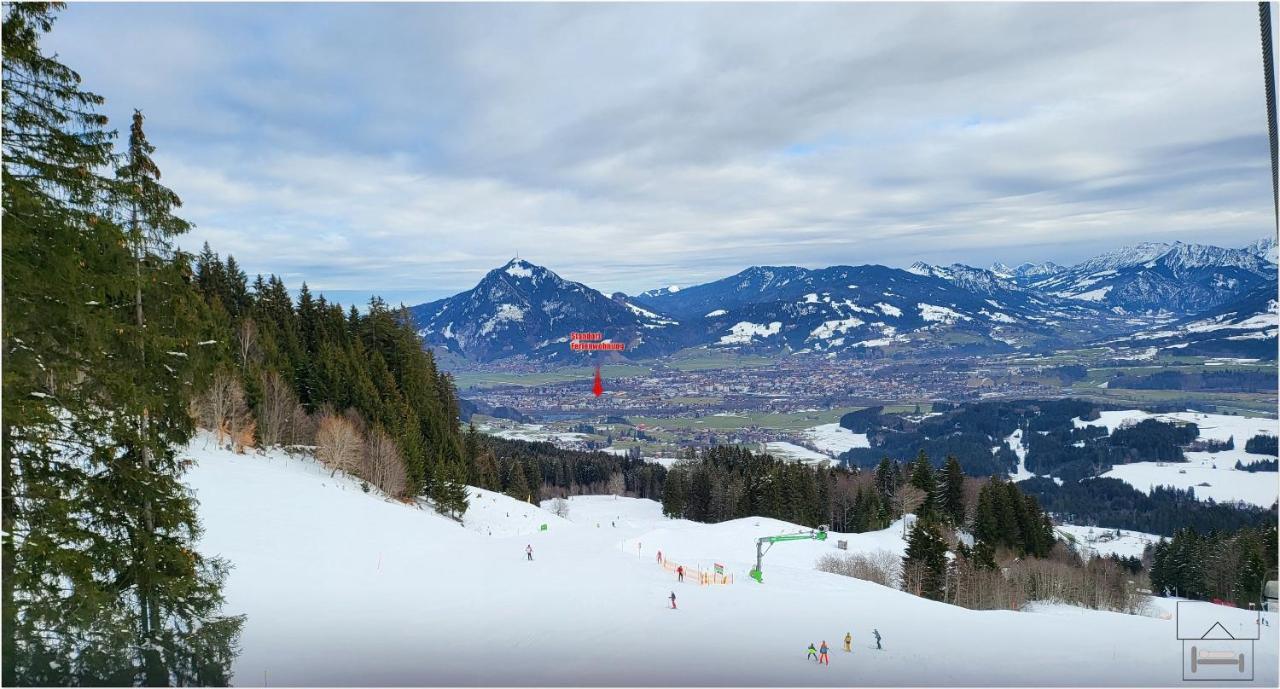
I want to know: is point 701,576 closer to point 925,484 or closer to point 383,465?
point 383,465

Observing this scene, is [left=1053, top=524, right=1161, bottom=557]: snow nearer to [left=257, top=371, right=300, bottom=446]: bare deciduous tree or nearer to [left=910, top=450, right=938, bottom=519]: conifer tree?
[left=910, top=450, right=938, bottom=519]: conifer tree

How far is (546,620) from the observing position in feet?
69.1

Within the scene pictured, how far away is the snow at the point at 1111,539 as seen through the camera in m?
104

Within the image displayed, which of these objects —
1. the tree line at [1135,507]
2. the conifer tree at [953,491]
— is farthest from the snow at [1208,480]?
the conifer tree at [953,491]

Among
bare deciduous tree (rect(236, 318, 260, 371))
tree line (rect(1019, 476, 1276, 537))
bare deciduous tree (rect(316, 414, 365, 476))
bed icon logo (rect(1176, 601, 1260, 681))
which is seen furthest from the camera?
tree line (rect(1019, 476, 1276, 537))

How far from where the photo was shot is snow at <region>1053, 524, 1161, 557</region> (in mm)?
103938

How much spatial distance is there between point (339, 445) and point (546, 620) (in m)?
26.5

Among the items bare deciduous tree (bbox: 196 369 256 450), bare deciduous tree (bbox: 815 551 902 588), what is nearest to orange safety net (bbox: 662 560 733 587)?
bare deciduous tree (bbox: 815 551 902 588)

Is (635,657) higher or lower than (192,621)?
lower

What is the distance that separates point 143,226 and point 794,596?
Result: 25826 millimetres

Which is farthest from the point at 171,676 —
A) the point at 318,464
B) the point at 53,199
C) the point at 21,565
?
the point at 318,464

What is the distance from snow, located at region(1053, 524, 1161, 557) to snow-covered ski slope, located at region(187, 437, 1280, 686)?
93.4 metres

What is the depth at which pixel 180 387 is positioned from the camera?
10195 millimetres

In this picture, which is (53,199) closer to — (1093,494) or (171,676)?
(171,676)
